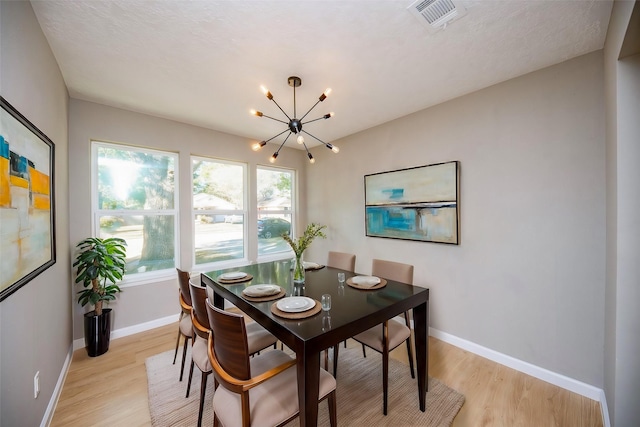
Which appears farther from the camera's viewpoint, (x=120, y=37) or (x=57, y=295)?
(x=57, y=295)

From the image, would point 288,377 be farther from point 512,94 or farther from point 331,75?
point 512,94

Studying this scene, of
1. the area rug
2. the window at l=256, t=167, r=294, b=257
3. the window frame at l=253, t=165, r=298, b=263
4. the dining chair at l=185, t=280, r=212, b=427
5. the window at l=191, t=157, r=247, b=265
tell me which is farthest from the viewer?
the window at l=256, t=167, r=294, b=257

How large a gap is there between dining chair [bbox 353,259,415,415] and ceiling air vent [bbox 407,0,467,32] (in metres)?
1.87

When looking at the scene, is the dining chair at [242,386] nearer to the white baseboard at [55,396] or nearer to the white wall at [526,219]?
the white baseboard at [55,396]

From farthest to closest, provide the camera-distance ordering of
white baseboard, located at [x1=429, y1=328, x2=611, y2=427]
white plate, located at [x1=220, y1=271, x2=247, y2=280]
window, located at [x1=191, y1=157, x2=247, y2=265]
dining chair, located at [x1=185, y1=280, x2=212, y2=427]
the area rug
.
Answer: window, located at [x1=191, y1=157, x2=247, y2=265]
white plate, located at [x1=220, y1=271, x2=247, y2=280]
white baseboard, located at [x1=429, y1=328, x2=611, y2=427]
the area rug
dining chair, located at [x1=185, y1=280, x2=212, y2=427]

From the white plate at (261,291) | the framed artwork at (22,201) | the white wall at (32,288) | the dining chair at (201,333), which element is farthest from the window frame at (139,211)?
the white plate at (261,291)

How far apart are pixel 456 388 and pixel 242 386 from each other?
1814 mm

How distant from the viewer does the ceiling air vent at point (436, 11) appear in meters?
1.48

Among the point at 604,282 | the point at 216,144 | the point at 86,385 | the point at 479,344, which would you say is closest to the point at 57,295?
the point at 86,385

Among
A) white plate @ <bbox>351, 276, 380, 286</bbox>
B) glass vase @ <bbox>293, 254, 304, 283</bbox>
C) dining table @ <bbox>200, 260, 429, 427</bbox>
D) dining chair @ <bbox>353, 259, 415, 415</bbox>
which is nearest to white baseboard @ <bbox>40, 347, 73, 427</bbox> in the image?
dining table @ <bbox>200, 260, 429, 427</bbox>

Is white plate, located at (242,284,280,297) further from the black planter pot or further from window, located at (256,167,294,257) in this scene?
window, located at (256,167,294,257)

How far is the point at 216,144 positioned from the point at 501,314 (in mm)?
4012

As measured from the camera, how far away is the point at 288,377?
4.67ft

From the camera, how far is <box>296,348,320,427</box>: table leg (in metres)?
1.18
